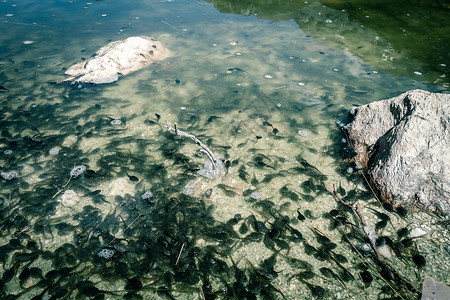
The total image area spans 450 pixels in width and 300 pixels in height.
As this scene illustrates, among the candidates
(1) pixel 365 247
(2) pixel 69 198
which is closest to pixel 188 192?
(2) pixel 69 198

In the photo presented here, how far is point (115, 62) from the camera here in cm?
635

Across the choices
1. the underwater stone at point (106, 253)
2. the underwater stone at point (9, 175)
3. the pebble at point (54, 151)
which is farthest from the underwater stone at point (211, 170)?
the underwater stone at point (9, 175)

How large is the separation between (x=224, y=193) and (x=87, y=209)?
75.4 inches

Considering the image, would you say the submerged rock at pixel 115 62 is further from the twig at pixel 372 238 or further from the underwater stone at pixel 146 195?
the twig at pixel 372 238

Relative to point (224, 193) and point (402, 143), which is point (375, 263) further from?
point (224, 193)

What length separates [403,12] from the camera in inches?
376

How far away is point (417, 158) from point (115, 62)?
678cm

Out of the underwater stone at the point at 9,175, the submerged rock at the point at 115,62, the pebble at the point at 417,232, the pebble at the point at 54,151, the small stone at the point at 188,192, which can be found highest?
the submerged rock at the point at 115,62

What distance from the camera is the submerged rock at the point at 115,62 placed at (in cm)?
606

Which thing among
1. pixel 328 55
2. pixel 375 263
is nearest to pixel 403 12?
pixel 328 55

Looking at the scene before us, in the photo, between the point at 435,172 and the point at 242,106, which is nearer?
the point at 435,172

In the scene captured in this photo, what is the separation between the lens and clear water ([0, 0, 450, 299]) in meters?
2.62

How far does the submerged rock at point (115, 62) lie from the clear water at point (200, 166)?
312mm

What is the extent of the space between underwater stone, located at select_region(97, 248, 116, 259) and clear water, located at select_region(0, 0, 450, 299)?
0.01 meters
